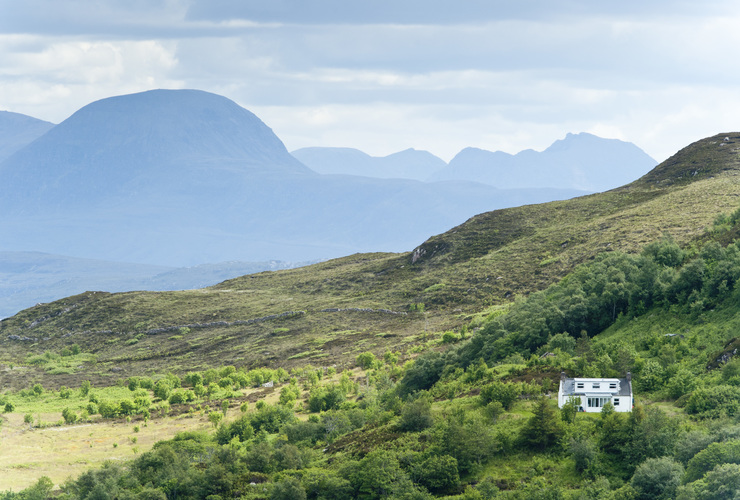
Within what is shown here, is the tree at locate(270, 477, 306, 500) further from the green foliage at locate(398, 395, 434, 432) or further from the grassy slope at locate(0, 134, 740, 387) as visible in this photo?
the grassy slope at locate(0, 134, 740, 387)

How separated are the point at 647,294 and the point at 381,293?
2708 inches

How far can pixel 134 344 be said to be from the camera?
138 metres

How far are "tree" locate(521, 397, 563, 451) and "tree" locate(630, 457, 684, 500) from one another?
25.6 feet

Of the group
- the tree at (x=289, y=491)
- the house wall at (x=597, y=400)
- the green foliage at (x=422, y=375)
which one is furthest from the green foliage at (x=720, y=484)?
the green foliage at (x=422, y=375)

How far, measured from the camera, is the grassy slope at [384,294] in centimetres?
11938

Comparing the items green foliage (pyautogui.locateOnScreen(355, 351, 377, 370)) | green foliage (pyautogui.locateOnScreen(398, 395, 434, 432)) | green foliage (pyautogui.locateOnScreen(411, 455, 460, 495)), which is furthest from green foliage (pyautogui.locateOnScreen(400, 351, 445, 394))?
green foliage (pyautogui.locateOnScreen(411, 455, 460, 495))

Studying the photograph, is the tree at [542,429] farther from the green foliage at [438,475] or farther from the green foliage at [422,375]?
the green foliage at [422,375]

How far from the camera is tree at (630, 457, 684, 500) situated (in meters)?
48.7

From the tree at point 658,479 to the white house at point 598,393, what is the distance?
10216mm

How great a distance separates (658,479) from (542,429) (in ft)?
32.7

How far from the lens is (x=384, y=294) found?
469 feet

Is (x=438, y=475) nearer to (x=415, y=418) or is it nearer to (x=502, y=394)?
(x=415, y=418)

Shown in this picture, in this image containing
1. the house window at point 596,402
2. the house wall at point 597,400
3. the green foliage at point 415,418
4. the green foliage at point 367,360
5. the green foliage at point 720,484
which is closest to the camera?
the green foliage at point 720,484

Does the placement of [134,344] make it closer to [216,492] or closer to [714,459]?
[216,492]
